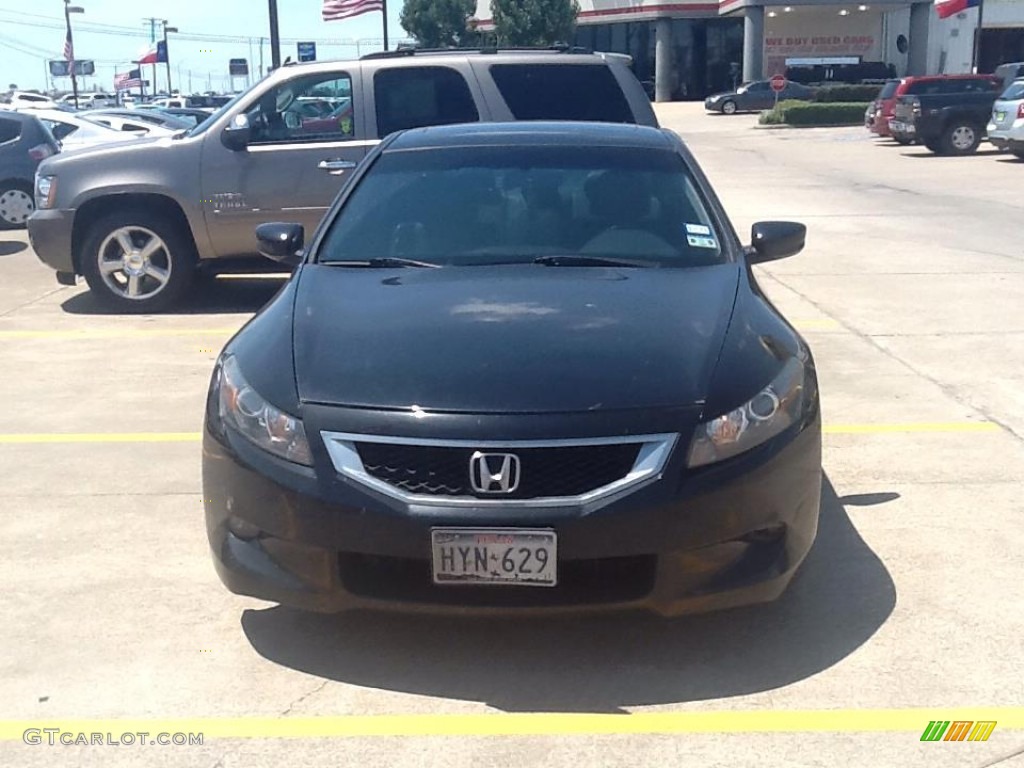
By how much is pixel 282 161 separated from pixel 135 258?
140 centimetres

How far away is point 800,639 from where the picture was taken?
4.09m

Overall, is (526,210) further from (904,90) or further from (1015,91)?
(904,90)

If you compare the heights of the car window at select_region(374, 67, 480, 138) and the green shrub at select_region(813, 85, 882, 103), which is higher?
the car window at select_region(374, 67, 480, 138)

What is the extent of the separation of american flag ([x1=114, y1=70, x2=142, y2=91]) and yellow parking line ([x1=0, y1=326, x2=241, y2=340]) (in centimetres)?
7491

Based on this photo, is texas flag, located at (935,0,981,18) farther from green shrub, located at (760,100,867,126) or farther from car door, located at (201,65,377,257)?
car door, located at (201,65,377,257)

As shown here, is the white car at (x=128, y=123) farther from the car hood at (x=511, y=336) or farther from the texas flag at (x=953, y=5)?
the texas flag at (x=953, y=5)

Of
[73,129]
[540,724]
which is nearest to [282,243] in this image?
[540,724]

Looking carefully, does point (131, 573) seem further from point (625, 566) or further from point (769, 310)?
point (769, 310)

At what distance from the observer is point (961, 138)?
27.5 m

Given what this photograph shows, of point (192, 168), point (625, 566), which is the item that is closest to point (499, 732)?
point (625, 566)

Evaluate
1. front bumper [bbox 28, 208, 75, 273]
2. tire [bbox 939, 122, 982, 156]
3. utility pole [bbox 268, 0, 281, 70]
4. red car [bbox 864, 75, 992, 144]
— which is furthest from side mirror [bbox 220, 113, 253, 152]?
red car [bbox 864, 75, 992, 144]

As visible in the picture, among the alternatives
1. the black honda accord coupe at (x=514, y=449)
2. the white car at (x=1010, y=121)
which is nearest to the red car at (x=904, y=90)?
the white car at (x=1010, y=121)

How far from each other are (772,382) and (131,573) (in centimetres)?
242

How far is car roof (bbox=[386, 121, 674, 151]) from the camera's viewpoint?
18.4 ft
